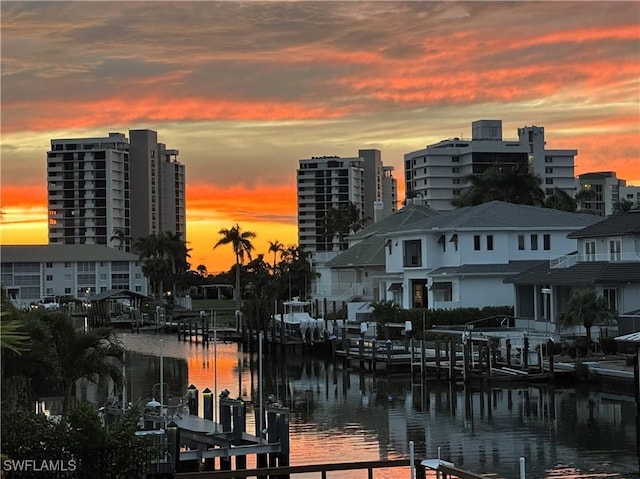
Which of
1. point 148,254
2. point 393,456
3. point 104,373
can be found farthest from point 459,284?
point 148,254

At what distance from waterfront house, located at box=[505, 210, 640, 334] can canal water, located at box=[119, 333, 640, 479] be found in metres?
12.6

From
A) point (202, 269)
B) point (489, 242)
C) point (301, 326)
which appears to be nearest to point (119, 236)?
point (202, 269)

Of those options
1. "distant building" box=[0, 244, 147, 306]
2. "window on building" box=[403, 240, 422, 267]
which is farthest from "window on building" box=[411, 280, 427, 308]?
"distant building" box=[0, 244, 147, 306]

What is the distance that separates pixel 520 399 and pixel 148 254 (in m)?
111

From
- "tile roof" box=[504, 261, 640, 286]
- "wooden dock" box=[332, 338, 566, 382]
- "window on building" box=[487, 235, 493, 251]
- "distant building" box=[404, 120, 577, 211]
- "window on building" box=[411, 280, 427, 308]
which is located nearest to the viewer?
"wooden dock" box=[332, 338, 566, 382]

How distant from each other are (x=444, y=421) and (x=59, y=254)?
124m

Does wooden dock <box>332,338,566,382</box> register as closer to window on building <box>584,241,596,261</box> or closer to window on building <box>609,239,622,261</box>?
window on building <box>609,239,622,261</box>

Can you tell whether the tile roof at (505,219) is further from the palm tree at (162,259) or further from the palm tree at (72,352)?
the palm tree at (162,259)

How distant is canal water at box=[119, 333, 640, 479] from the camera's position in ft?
96.9

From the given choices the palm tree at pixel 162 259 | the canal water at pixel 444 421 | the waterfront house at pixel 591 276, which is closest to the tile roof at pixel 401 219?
the waterfront house at pixel 591 276

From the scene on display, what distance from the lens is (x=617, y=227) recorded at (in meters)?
59.3

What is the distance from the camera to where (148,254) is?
14875 centimetres

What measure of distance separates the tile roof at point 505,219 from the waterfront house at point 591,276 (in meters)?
6.26

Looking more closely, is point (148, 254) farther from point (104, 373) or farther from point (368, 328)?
point (104, 373)
